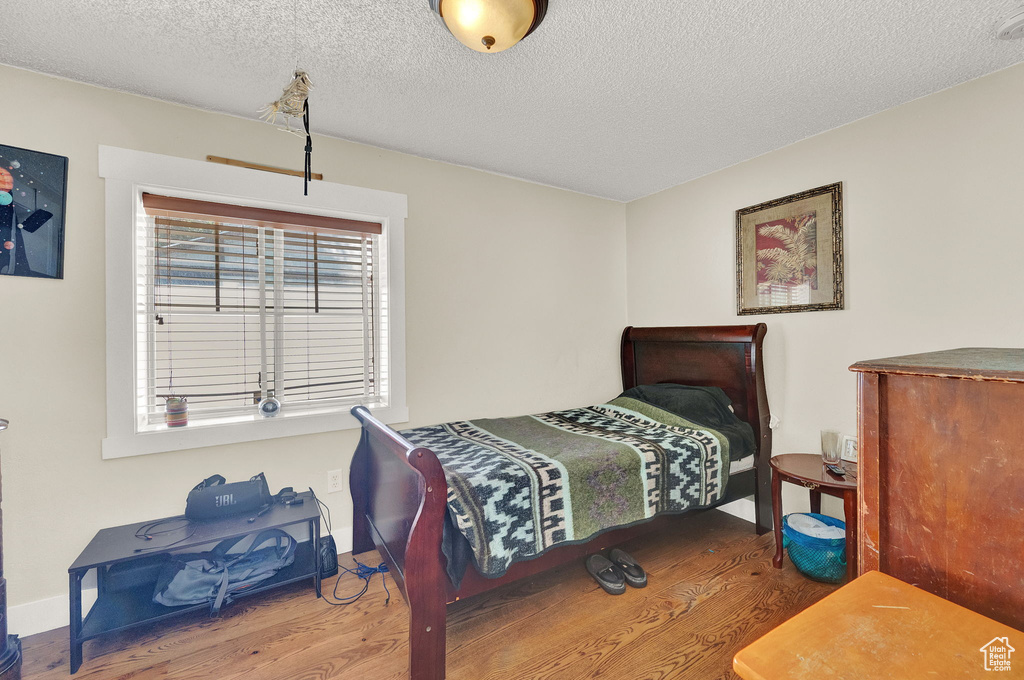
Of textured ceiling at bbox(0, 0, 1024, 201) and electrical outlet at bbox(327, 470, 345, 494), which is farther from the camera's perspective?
electrical outlet at bbox(327, 470, 345, 494)

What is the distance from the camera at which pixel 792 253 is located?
8.69ft

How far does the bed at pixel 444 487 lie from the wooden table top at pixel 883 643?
43.6 inches

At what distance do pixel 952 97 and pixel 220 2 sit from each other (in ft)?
10.1

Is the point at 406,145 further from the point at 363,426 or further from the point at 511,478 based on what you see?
the point at 511,478

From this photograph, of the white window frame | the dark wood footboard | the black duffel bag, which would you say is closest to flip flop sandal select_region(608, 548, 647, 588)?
the dark wood footboard

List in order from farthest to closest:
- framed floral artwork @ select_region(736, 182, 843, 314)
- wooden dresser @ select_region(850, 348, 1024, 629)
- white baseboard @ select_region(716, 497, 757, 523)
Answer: white baseboard @ select_region(716, 497, 757, 523) → framed floral artwork @ select_region(736, 182, 843, 314) → wooden dresser @ select_region(850, 348, 1024, 629)

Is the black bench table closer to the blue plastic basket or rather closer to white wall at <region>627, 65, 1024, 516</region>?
the blue plastic basket

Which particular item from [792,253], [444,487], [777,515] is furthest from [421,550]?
[792,253]

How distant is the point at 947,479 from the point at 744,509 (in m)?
2.46

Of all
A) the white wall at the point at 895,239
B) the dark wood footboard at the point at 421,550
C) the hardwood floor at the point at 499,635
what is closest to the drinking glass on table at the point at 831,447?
the white wall at the point at 895,239

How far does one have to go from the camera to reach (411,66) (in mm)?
1863

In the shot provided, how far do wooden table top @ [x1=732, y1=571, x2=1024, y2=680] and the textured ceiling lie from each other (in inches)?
70.1

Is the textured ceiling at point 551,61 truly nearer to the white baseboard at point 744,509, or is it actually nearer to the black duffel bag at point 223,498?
the black duffel bag at point 223,498

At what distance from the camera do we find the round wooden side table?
2.02 metres
